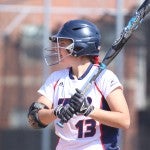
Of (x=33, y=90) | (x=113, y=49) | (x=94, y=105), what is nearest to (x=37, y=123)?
(x=94, y=105)

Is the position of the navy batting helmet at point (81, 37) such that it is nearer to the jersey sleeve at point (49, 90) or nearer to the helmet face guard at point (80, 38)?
the helmet face guard at point (80, 38)

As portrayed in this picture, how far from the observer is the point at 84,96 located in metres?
3.46

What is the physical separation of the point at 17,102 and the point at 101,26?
1.30 m

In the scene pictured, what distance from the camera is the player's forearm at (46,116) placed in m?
3.55

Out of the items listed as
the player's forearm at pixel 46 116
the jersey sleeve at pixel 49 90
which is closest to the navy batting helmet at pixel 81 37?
the jersey sleeve at pixel 49 90

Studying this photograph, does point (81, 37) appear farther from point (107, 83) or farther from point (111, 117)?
point (111, 117)

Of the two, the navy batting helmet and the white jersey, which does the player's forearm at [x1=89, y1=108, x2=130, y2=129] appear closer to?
the white jersey

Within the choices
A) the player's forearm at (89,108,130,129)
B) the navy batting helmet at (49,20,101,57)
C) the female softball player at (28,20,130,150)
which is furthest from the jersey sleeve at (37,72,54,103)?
the player's forearm at (89,108,130,129)

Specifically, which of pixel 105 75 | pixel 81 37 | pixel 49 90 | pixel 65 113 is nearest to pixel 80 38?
pixel 81 37

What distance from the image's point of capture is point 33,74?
7.59m

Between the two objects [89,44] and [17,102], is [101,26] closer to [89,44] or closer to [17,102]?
[17,102]

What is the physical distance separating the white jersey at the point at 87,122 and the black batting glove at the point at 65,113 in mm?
149

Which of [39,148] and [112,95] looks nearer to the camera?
[112,95]

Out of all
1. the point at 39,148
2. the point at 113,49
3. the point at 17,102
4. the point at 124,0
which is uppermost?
the point at 124,0
